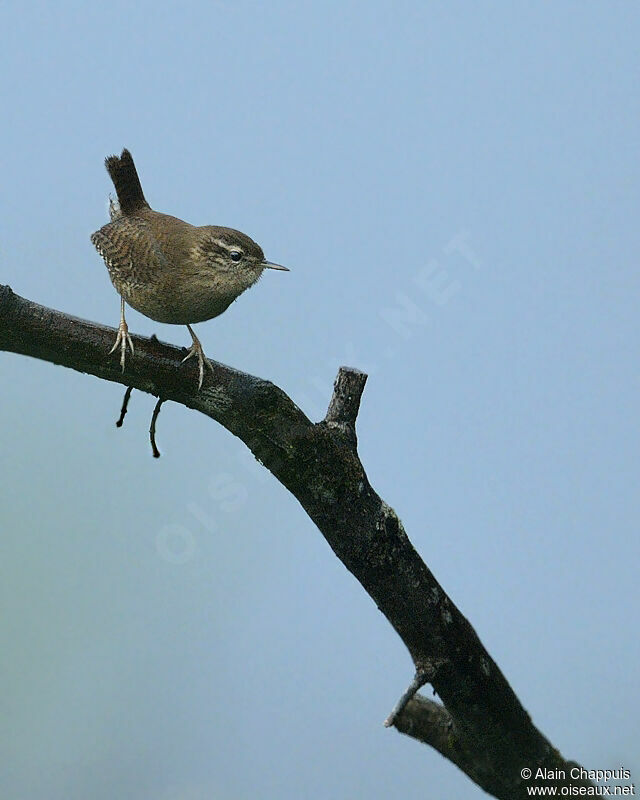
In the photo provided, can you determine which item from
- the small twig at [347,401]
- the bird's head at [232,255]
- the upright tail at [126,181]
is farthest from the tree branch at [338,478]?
the upright tail at [126,181]

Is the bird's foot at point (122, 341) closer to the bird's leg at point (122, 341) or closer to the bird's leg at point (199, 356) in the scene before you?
the bird's leg at point (122, 341)

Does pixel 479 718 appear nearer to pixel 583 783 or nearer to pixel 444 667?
pixel 444 667

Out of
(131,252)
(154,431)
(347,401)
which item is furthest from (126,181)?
(347,401)

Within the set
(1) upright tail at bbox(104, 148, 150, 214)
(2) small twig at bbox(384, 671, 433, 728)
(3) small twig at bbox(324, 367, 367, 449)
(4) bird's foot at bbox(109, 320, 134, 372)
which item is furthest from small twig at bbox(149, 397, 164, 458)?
(2) small twig at bbox(384, 671, 433, 728)

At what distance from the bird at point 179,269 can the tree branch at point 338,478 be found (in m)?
0.10

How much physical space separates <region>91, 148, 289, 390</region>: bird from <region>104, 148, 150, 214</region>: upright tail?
0.72 ft

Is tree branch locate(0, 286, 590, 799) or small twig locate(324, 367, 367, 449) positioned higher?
small twig locate(324, 367, 367, 449)

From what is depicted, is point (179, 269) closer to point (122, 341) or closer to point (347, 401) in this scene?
point (122, 341)

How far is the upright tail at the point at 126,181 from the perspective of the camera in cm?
423

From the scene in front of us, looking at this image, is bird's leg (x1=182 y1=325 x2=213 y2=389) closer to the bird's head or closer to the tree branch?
the tree branch

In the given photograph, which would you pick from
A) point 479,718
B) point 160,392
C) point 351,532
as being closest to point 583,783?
point 479,718

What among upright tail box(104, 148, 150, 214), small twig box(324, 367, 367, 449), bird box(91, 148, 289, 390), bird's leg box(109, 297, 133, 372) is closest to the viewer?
bird's leg box(109, 297, 133, 372)

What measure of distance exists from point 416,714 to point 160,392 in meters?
2.01

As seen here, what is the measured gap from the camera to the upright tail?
423 centimetres
